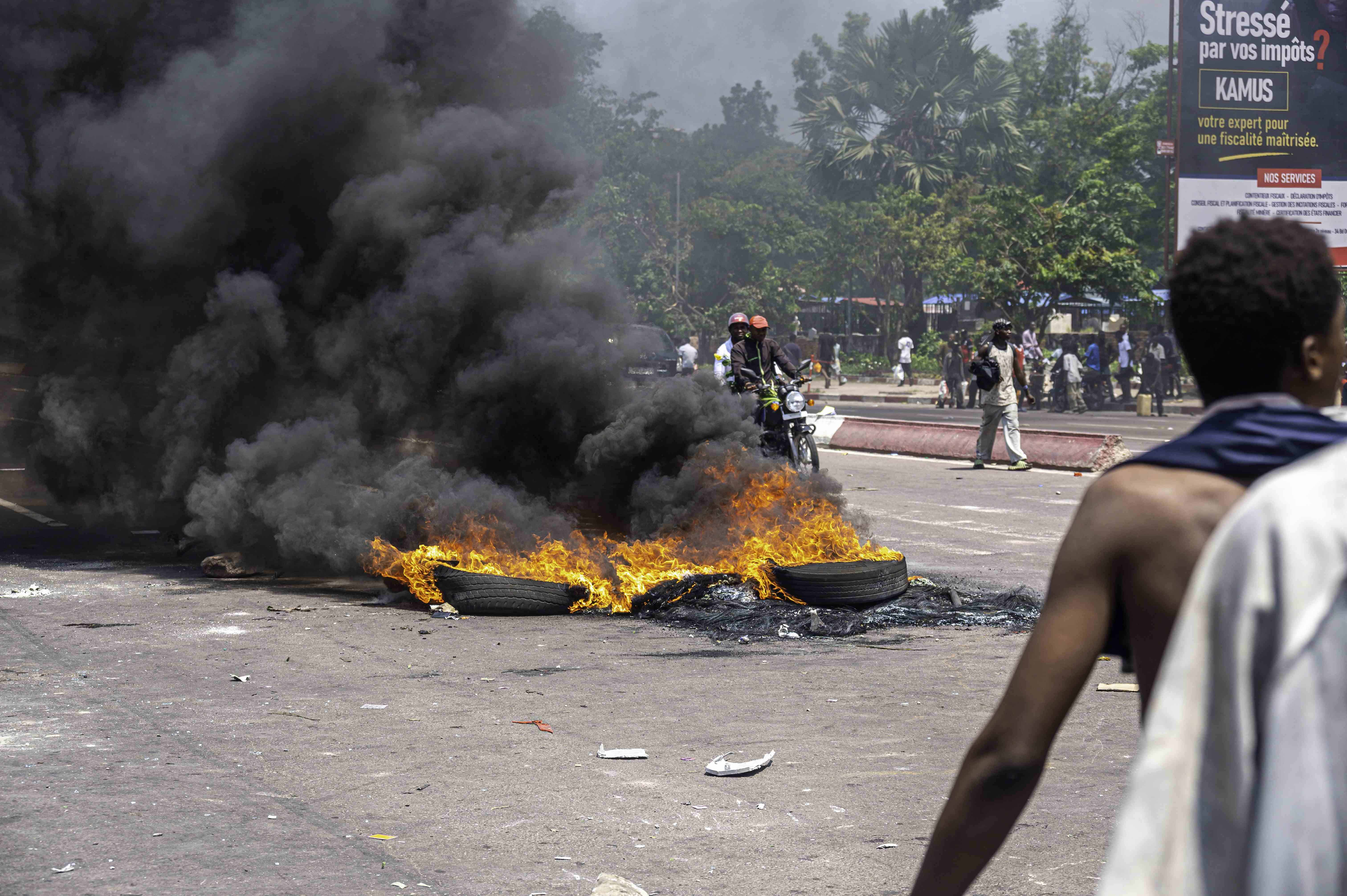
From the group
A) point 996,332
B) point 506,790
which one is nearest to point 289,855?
point 506,790

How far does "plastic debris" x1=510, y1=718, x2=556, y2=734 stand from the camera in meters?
5.98

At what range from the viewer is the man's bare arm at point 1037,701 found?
2.04 metres

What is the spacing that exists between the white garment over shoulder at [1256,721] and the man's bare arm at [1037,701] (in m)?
0.43

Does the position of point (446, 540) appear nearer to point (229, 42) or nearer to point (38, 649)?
A: point (38, 649)

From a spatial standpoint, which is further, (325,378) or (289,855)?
(325,378)

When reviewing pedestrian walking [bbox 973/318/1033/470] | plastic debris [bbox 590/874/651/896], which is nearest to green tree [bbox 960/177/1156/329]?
pedestrian walking [bbox 973/318/1033/470]

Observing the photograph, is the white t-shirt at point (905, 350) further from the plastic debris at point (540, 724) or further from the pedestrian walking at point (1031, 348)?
the plastic debris at point (540, 724)

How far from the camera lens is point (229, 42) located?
12609 mm

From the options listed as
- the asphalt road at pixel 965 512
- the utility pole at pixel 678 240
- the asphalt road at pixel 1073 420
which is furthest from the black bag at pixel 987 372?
the utility pole at pixel 678 240

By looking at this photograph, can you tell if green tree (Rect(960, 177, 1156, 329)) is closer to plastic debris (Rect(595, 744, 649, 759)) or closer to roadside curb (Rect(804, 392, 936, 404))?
roadside curb (Rect(804, 392, 936, 404))

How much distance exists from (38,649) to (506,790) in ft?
12.8

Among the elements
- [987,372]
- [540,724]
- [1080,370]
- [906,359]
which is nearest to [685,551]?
[540,724]

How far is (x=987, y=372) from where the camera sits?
17.4m

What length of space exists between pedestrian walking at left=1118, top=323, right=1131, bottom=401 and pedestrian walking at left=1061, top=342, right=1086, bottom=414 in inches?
84.7
